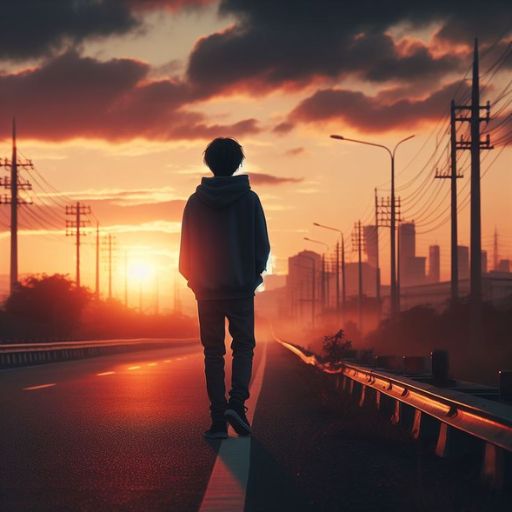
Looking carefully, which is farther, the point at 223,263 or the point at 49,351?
the point at 49,351

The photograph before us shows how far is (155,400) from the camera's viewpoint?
12523 mm

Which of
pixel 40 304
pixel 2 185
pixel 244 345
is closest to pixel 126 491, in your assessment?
pixel 244 345

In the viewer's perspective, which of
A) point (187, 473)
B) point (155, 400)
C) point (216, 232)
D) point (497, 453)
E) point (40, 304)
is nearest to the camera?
point (497, 453)

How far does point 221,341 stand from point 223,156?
4.91 feet

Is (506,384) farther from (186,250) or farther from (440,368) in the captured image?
(186,250)

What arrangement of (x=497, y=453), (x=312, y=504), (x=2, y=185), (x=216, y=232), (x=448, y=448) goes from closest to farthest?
(x=312, y=504) → (x=497, y=453) → (x=448, y=448) → (x=216, y=232) → (x=2, y=185)

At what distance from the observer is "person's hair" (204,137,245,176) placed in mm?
8406

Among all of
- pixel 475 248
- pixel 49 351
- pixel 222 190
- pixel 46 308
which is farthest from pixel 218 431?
pixel 46 308

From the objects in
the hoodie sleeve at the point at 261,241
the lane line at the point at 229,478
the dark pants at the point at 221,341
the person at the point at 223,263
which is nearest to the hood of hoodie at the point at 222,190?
the person at the point at 223,263

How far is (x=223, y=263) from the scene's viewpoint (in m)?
8.13

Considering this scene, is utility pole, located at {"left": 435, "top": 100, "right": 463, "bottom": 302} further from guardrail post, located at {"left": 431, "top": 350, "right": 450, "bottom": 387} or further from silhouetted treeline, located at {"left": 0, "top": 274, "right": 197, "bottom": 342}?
guardrail post, located at {"left": 431, "top": 350, "right": 450, "bottom": 387}

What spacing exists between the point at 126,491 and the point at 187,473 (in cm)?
75

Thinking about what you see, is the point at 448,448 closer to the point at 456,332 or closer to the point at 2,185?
the point at 456,332

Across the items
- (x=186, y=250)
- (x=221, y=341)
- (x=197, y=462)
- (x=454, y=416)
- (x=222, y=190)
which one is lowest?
(x=197, y=462)
